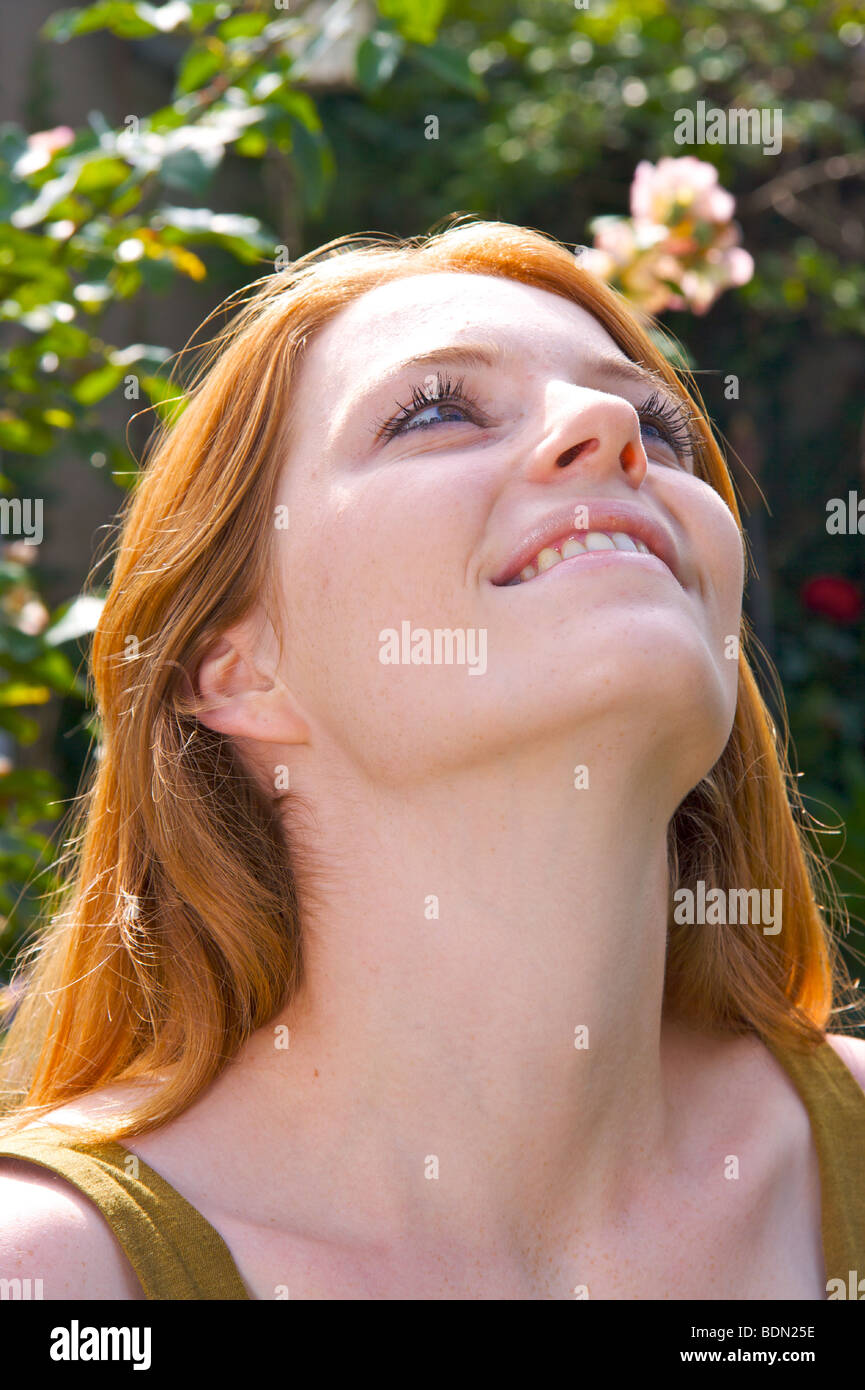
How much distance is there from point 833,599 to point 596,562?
146 inches

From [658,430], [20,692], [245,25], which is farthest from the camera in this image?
[20,692]

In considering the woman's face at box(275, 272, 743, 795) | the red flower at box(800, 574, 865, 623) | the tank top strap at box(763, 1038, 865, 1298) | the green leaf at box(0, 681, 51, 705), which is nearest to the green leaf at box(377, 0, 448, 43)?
the woman's face at box(275, 272, 743, 795)

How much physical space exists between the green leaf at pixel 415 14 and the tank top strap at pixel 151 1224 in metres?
1.66

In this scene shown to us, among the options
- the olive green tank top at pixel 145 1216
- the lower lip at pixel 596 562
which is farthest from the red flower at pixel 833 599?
the olive green tank top at pixel 145 1216

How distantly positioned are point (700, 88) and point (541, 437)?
13.3 feet

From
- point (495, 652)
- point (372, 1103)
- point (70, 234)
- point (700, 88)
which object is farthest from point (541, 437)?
point (700, 88)

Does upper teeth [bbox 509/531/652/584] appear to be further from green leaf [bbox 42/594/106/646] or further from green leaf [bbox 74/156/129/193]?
green leaf [bbox 74/156/129/193]

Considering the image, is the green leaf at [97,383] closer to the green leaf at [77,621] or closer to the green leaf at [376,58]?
the green leaf at [77,621]

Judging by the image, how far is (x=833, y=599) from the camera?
15.5 ft

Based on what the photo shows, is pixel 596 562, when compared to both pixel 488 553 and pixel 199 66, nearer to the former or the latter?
pixel 488 553

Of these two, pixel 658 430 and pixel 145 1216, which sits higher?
pixel 658 430

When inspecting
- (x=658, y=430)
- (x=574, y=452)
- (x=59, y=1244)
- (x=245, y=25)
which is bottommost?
(x=59, y=1244)

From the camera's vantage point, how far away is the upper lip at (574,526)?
1305 mm

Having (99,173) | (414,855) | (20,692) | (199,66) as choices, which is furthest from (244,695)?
(199,66)
